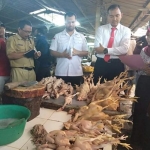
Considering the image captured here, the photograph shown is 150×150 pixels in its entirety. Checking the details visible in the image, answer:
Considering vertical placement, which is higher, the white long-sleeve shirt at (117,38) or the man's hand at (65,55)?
the white long-sleeve shirt at (117,38)

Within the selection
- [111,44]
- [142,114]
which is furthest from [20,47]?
[142,114]

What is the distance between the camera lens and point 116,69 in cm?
321

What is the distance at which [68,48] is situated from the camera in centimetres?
353

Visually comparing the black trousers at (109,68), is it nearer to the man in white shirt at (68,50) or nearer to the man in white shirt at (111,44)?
the man in white shirt at (111,44)

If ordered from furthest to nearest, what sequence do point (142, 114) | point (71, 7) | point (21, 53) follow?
point (71, 7) < point (21, 53) < point (142, 114)

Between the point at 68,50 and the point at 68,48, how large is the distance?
0.50 feet

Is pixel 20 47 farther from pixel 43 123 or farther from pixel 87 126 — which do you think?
pixel 87 126

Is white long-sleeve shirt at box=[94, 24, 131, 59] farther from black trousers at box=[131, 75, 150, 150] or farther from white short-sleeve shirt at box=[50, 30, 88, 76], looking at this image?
black trousers at box=[131, 75, 150, 150]

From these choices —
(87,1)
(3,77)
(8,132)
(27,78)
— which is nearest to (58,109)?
(8,132)

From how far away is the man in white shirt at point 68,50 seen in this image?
3.45 meters

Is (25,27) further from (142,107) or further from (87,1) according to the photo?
(87,1)

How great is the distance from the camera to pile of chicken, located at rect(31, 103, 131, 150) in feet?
4.53

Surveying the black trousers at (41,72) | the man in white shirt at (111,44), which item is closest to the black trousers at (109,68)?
the man in white shirt at (111,44)

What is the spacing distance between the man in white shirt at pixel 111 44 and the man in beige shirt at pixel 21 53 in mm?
1239
